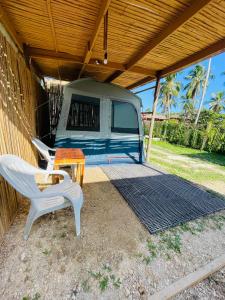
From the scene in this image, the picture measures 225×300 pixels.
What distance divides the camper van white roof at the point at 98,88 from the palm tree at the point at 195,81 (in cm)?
1806

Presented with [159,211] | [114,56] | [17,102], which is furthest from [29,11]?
[159,211]

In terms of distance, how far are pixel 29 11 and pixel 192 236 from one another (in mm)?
3515

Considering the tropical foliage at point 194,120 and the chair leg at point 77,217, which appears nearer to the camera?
the chair leg at point 77,217

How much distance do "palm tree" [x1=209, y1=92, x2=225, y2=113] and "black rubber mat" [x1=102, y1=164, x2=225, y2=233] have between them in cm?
2113

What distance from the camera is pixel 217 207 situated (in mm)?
2559

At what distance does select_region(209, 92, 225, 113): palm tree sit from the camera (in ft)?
65.3

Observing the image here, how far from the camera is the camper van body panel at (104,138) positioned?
381 centimetres

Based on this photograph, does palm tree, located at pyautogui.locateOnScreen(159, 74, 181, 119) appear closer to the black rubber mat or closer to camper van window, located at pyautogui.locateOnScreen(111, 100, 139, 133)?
camper van window, located at pyautogui.locateOnScreen(111, 100, 139, 133)

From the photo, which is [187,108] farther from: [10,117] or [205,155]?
[10,117]

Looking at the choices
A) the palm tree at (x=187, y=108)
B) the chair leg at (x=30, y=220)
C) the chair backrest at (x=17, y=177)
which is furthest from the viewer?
the palm tree at (x=187, y=108)

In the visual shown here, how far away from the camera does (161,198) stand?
2.70 meters

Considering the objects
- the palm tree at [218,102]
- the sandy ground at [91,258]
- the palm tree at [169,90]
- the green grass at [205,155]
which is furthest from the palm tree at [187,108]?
the sandy ground at [91,258]

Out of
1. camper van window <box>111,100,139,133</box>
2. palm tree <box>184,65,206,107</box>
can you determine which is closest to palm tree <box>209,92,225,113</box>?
palm tree <box>184,65,206,107</box>

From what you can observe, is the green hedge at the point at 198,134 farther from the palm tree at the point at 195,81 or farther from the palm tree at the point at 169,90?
the palm tree at the point at 195,81
